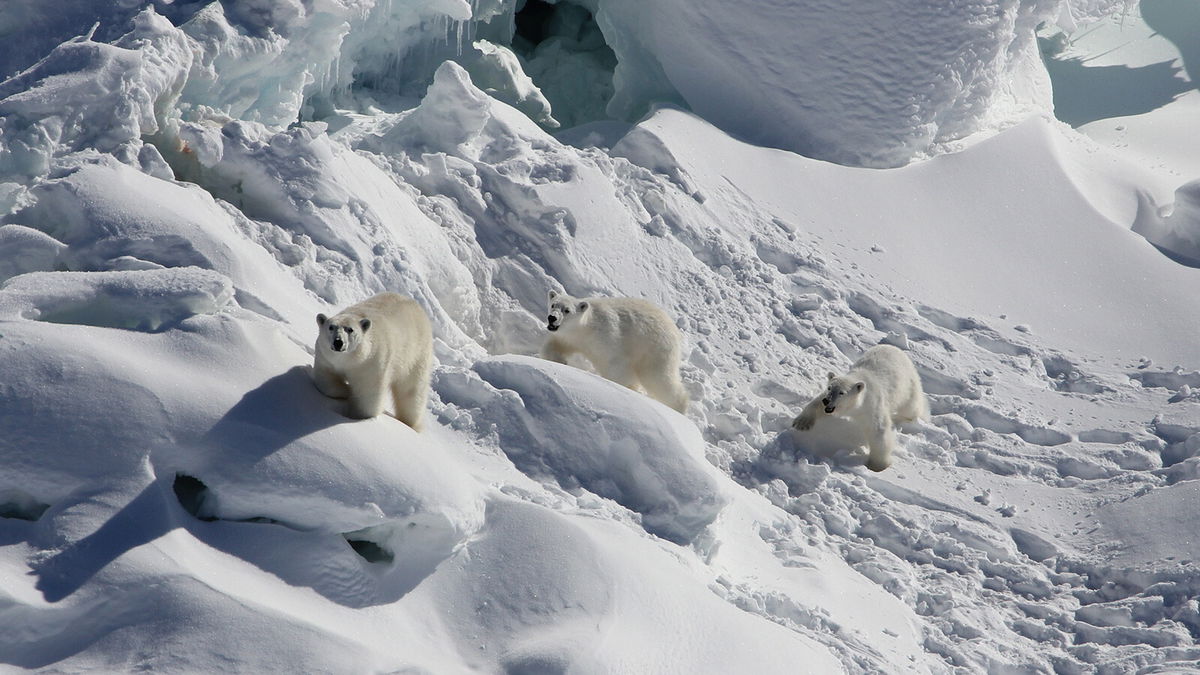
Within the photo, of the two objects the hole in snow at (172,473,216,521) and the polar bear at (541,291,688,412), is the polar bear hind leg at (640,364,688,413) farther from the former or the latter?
the hole in snow at (172,473,216,521)

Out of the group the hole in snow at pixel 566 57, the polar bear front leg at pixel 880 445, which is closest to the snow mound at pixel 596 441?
the polar bear front leg at pixel 880 445

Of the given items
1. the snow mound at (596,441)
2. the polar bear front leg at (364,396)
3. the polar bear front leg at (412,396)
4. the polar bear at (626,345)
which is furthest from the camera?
the polar bear at (626,345)

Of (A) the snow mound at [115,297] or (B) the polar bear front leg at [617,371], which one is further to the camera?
(B) the polar bear front leg at [617,371]

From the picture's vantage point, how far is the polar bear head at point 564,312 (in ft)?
23.9

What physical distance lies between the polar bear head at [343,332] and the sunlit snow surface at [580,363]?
37 centimetres

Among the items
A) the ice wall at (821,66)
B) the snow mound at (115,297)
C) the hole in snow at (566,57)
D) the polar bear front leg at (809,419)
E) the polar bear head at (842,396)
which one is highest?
the ice wall at (821,66)

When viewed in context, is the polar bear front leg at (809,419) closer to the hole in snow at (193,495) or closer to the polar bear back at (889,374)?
the polar bear back at (889,374)

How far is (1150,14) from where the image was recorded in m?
16.1

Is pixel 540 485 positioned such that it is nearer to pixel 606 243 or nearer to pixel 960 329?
pixel 606 243

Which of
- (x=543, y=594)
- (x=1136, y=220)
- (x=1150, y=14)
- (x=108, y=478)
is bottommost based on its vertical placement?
(x=108, y=478)

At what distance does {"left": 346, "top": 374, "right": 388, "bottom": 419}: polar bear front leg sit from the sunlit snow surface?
0.11m

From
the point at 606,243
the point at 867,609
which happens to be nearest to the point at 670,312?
the point at 606,243

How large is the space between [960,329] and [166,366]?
6838 millimetres

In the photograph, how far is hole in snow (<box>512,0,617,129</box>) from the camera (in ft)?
40.5
